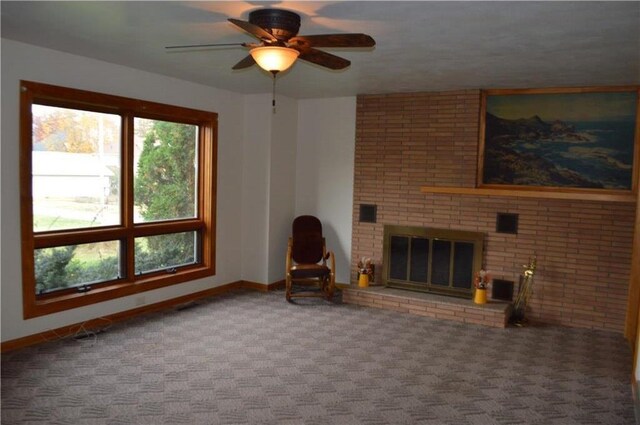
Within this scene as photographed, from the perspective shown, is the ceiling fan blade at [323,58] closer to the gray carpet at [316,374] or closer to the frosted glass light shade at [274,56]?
the frosted glass light shade at [274,56]

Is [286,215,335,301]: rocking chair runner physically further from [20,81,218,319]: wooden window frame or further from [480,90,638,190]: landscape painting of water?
[480,90,638,190]: landscape painting of water

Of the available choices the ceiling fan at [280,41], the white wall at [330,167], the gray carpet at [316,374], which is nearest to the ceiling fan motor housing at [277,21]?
the ceiling fan at [280,41]

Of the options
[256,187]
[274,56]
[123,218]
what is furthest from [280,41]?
[256,187]

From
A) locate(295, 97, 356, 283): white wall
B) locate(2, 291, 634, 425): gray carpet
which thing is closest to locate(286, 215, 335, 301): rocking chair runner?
locate(295, 97, 356, 283): white wall

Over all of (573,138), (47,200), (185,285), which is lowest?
(185,285)

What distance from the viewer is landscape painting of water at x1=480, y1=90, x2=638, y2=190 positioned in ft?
17.2

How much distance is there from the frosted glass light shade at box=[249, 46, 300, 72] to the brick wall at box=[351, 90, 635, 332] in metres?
3.24

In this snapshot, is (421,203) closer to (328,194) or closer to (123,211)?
(328,194)

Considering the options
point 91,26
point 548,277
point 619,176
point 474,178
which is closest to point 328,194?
point 474,178

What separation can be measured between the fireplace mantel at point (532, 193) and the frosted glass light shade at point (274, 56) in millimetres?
3249

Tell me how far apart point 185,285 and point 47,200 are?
1904mm

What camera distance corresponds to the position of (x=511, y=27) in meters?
3.24

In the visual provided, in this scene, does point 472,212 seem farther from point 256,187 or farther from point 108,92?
point 108,92

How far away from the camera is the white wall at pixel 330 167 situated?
6656 millimetres
